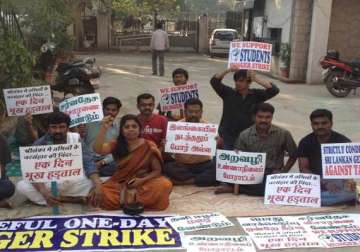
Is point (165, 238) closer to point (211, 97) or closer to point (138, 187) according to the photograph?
point (138, 187)

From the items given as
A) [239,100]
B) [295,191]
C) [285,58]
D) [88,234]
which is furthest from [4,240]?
[285,58]

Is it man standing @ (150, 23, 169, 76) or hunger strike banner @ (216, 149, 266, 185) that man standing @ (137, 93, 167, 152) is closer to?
hunger strike banner @ (216, 149, 266, 185)

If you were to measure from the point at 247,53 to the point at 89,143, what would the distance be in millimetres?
2125

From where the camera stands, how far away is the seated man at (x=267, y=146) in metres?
5.34

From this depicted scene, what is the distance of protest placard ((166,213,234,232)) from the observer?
4434 mm

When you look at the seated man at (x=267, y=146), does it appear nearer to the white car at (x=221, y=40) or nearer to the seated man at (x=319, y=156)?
the seated man at (x=319, y=156)

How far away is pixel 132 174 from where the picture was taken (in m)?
4.92

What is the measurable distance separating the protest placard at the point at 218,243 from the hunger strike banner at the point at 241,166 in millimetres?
1047

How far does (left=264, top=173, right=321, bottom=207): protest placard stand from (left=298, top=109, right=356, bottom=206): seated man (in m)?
0.14

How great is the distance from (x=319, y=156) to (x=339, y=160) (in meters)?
0.37

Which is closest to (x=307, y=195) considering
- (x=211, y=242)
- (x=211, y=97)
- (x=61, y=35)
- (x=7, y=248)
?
(x=211, y=242)

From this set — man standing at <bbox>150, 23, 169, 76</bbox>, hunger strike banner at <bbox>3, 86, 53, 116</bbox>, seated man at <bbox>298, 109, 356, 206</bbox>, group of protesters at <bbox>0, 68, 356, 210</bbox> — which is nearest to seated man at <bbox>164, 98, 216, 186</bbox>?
group of protesters at <bbox>0, 68, 356, 210</bbox>

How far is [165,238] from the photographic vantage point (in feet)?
13.8

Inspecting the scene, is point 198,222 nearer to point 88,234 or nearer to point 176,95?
point 88,234
